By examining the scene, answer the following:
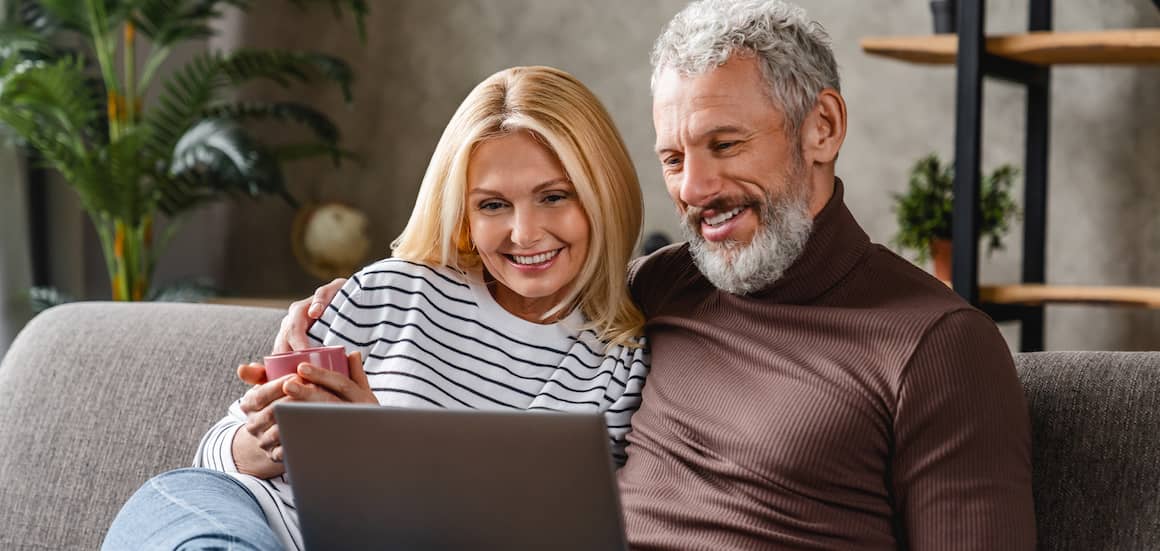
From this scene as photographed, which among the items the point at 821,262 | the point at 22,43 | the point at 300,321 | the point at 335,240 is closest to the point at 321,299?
the point at 300,321

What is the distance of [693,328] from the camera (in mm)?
1479

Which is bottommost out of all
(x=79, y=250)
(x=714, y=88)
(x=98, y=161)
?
(x=79, y=250)

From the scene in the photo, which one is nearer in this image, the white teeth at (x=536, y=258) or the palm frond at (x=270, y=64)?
the white teeth at (x=536, y=258)

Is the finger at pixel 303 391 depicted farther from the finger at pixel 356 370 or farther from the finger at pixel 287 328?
the finger at pixel 287 328

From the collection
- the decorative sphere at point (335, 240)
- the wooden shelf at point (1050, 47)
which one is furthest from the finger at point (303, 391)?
the decorative sphere at point (335, 240)

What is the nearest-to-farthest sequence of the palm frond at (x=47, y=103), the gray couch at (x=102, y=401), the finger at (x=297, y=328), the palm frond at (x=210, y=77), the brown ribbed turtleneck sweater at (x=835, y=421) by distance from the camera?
the brown ribbed turtleneck sweater at (x=835, y=421)
the finger at (x=297, y=328)
the gray couch at (x=102, y=401)
the palm frond at (x=47, y=103)
the palm frond at (x=210, y=77)

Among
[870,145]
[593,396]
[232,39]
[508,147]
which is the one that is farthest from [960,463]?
[232,39]

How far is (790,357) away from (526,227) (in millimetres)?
363

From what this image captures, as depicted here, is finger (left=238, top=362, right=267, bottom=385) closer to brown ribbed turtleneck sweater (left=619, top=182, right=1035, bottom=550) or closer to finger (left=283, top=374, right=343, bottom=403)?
finger (left=283, top=374, right=343, bottom=403)

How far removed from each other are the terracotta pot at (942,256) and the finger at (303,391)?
5.74ft

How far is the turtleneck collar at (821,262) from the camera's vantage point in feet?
4.59

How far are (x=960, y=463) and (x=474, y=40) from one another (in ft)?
8.86

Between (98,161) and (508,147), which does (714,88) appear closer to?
(508,147)

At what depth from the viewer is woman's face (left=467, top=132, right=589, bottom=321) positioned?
1510 mm
